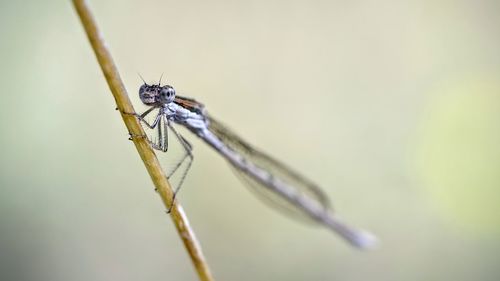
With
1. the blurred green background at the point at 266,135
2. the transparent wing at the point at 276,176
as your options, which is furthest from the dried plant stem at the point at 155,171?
the blurred green background at the point at 266,135

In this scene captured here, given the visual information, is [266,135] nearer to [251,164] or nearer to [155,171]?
[251,164]

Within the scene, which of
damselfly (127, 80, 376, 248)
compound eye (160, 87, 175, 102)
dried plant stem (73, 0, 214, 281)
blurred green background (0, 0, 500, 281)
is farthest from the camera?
blurred green background (0, 0, 500, 281)

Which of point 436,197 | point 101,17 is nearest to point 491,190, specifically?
point 436,197

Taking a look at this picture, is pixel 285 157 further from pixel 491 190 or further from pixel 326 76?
pixel 491 190

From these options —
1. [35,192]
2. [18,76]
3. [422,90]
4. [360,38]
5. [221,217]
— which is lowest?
[221,217]

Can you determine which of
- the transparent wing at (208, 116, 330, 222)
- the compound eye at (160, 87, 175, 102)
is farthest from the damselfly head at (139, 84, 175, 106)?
the transparent wing at (208, 116, 330, 222)

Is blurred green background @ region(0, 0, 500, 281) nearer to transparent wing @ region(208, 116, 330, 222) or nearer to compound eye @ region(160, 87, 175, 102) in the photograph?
transparent wing @ region(208, 116, 330, 222)
